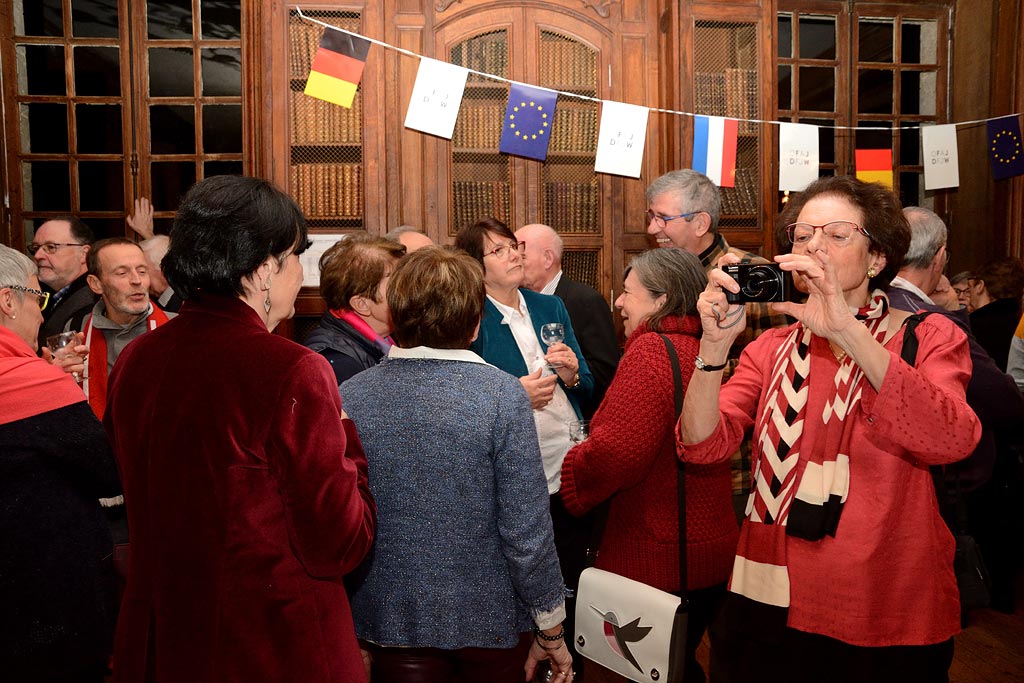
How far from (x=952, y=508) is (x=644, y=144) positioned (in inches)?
132

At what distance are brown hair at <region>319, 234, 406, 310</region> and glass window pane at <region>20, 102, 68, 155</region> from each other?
3125 mm

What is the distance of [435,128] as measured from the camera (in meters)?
4.39

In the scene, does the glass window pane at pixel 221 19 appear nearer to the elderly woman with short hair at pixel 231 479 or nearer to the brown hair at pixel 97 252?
the brown hair at pixel 97 252

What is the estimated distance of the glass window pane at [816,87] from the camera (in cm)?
505

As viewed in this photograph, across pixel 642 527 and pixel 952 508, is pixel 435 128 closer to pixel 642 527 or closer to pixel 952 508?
pixel 642 527

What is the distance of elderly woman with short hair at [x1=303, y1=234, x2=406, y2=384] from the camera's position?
7.66 feet

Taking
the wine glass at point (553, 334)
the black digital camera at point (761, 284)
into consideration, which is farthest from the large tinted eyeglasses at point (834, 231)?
the wine glass at point (553, 334)

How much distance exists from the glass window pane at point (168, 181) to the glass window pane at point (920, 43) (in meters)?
4.47

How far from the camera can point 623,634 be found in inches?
76.2

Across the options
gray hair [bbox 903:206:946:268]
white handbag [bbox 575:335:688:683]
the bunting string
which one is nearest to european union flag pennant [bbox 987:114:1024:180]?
the bunting string

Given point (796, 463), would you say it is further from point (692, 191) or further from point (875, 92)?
point (875, 92)

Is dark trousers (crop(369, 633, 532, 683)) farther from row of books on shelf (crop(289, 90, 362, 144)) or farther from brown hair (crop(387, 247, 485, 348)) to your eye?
row of books on shelf (crop(289, 90, 362, 144))

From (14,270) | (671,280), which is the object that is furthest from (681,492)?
(14,270)

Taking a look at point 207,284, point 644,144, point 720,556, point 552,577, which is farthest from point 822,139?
point 207,284
